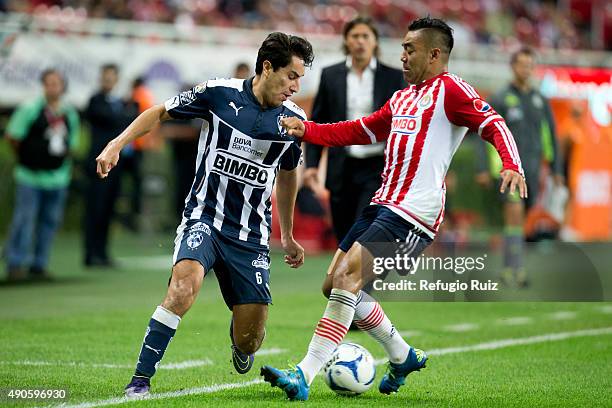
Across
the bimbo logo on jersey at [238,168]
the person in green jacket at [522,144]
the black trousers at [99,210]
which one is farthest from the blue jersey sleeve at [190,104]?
the black trousers at [99,210]

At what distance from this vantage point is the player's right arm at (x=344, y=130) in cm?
684

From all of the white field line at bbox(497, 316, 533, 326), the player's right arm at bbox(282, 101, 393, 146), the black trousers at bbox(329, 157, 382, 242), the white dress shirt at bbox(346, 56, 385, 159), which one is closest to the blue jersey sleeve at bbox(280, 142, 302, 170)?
the player's right arm at bbox(282, 101, 393, 146)

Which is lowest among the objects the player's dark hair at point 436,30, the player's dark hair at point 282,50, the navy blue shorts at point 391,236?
the navy blue shorts at point 391,236

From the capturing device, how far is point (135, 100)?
1709 cm

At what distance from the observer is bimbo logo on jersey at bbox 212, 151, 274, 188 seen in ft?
23.0

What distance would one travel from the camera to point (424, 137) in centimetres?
693

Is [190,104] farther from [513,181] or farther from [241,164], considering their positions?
[513,181]

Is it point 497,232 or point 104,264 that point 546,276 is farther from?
point 497,232

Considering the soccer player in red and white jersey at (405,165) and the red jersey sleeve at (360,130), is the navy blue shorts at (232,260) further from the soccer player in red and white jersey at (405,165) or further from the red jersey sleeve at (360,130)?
the red jersey sleeve at (360,130)

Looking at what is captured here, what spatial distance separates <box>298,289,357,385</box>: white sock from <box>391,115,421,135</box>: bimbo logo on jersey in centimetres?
103

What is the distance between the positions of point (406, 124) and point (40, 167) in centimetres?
829

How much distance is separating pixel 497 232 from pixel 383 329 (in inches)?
763

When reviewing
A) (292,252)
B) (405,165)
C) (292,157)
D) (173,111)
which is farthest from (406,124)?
(173,111)

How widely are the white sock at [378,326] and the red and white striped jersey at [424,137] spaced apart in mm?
573
